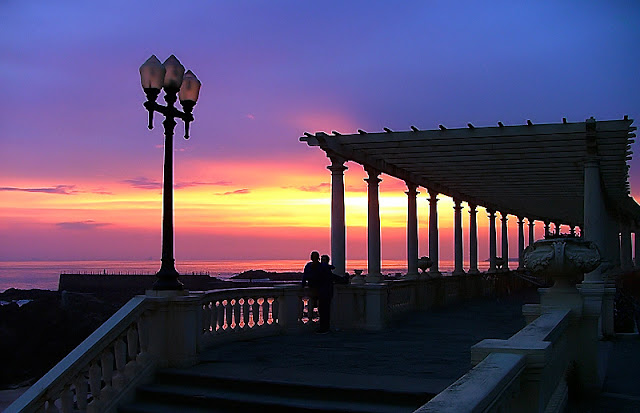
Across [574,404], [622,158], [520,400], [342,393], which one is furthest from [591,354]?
[622,158]

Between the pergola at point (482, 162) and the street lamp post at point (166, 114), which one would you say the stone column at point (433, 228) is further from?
the street lamp post at point (166, 114)

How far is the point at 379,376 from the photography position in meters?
9.06

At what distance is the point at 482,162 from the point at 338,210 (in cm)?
438

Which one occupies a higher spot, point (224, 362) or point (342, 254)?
point (342, 254)

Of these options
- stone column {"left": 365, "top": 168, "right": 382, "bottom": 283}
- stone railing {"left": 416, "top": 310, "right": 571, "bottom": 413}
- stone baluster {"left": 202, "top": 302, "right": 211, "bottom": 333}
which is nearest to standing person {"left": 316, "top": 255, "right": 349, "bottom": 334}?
stone column {"left": 365, "top": 168, "right": 382, "bottom": 283}

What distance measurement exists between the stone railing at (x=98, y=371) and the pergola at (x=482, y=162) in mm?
7783

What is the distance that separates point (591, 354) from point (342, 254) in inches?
320

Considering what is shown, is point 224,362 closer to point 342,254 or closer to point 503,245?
point 342,254

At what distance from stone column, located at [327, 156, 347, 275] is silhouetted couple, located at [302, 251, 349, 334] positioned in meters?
1.91

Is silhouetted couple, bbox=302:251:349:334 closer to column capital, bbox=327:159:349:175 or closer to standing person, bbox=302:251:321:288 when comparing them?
standing person, bbox=302:251:321:288

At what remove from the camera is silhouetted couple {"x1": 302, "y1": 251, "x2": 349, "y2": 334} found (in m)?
14.4

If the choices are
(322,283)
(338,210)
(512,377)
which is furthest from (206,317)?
(512,377)

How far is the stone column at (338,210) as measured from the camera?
16.6m

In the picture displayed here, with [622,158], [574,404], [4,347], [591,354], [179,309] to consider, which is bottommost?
[4,347]
